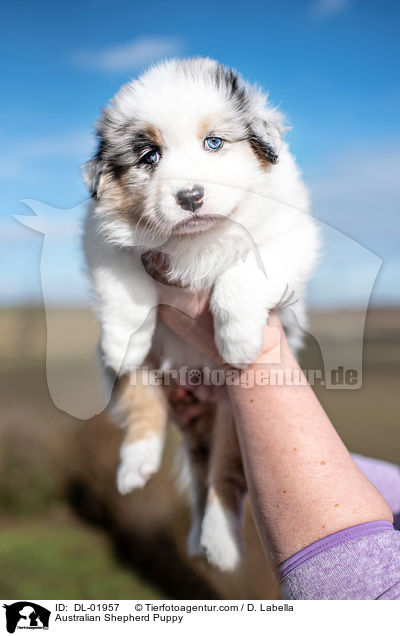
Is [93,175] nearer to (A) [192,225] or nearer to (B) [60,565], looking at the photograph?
(A) [192,225]

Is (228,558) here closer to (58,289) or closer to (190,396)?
(190,396)

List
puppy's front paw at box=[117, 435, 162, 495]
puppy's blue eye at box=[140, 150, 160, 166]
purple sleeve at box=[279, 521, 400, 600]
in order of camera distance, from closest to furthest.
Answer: purple sleeve at box=[279, 521, 400, 600], puppy's blue eye at box=[140, 150, 160, 166], puppy's front paw at box=[117, 435, 162, 495]

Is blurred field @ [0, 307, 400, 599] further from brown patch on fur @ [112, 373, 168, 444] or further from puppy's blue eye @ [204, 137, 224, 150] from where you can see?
puppy's blue eye @ [204, 137, 224, 150]

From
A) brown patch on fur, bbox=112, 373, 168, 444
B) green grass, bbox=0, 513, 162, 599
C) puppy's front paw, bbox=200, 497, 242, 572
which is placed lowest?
green grass, bbox=0, 513, 162, 599

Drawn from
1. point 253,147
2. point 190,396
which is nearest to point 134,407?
point 190,396

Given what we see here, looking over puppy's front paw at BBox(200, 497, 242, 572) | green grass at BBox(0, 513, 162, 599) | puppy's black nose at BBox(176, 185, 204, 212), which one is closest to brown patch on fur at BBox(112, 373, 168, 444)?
puppy's front paw at BBox(200, 497, 242, 572)

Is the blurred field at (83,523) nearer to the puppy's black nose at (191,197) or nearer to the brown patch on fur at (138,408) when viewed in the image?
the brown patch on fur at (138,408)

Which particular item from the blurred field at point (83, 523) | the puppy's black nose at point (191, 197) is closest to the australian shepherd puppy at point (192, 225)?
the puppy's black nose at point (191, 197)
